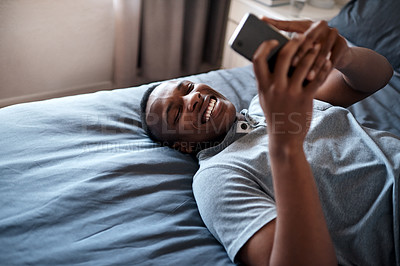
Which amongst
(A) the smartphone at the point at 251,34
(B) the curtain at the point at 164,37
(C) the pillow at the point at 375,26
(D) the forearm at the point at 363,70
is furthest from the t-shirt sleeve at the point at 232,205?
(B) the curtain at the point at 164,37

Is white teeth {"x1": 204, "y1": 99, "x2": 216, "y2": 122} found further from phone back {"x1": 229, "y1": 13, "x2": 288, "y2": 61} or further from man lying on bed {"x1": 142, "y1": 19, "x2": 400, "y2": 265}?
phone back {"x1": 229, "y1": 13, "x2": 288, "y2": 61}

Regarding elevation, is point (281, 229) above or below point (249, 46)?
below

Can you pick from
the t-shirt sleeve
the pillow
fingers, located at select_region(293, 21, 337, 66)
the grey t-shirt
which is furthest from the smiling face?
the pillow

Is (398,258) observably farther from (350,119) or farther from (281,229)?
(350,119)

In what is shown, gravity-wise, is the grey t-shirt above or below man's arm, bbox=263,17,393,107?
below

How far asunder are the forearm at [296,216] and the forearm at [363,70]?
0.51m

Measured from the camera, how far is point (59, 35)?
6.61 ft

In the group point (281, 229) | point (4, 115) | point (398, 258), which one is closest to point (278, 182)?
point (281, 229)

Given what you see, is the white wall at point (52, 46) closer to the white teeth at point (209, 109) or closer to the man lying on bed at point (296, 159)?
the man lying on bed at point (296, 159)

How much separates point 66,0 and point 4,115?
3.10ft

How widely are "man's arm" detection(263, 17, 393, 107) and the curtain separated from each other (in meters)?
1.25

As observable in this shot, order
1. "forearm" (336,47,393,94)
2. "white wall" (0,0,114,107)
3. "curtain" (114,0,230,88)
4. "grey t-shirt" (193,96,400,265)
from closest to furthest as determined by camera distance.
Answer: "grey t-shirt" (193,96,400,265), "forearm" (336,47,393,94), "white wall" (0,0,114,107), "curtain" (114,0,230,88)

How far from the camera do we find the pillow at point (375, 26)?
1592 mm

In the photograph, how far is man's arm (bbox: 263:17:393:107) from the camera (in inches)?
37.6
